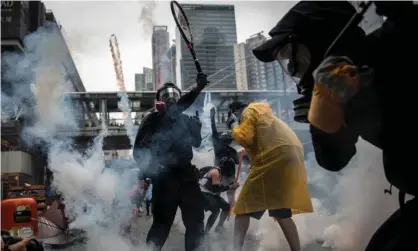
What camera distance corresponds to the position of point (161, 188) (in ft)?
13.3

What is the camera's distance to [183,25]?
3.93 metres

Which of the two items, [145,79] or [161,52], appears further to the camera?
[145,79]

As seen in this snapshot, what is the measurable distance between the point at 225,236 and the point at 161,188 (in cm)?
209

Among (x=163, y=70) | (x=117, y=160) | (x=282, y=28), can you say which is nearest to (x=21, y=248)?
(x=163, y=70)

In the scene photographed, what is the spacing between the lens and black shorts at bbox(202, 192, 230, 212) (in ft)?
20.0

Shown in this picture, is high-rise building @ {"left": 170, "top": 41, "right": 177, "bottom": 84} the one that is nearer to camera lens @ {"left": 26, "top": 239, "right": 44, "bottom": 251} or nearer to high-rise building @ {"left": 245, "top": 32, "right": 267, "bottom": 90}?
high-rise building @ {"left": 245, "top": 32, "right": 267, "bottom": 90}

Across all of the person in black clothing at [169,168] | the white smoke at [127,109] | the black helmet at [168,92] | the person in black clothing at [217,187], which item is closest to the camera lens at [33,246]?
the person in black clothing at [169,168]

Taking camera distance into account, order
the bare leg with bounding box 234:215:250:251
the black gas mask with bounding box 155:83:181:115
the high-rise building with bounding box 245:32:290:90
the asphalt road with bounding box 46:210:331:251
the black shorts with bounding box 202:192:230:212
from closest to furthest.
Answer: the high-rise building with bounding box 245:32:290:90, the bare leg with bounding box 234:215:250:251, the black gas mask with bounding box 155:83:181:115, the asphalt road with bounding box 46:210:331:251, the black shorts with bounding box 202:192:230:212

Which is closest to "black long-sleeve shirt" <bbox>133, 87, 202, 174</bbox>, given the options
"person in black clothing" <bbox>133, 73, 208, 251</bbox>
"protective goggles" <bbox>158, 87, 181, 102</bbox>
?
"person in black clothing" <bbox>133, 73, 208, 251</bbox>

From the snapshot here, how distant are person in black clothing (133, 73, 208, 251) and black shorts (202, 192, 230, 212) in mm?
1920

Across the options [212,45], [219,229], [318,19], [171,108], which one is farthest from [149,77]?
[318,19]

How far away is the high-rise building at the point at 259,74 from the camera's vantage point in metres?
3.04

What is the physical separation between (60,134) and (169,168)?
4458 millimetres

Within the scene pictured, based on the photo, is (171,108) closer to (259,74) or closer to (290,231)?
(259,74)
